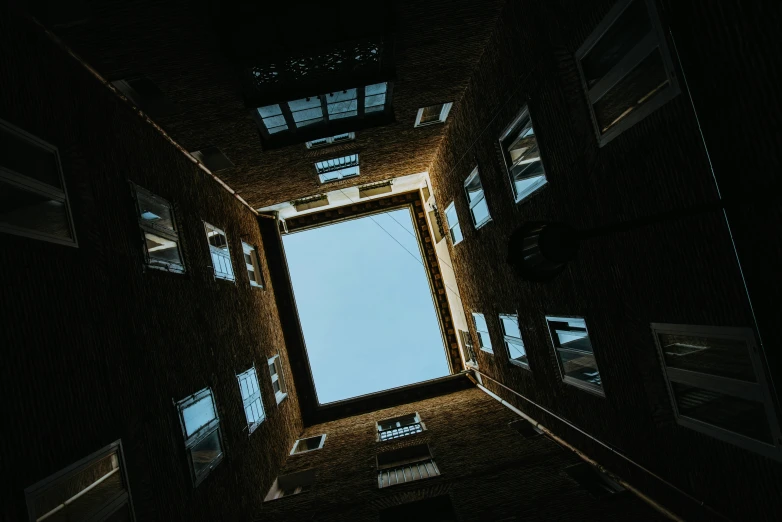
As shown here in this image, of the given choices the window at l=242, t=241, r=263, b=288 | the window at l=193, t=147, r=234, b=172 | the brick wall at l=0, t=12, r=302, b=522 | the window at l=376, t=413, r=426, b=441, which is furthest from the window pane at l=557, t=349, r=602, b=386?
the window at l=242, t=241, r=263, b=288

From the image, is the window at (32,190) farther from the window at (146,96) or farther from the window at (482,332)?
the window at (482,332)

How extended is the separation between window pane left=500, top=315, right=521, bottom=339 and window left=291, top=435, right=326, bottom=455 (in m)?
5.43

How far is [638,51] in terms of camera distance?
511cm

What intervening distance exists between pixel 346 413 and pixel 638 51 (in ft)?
43.7

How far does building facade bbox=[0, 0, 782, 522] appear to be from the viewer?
4.29 meters

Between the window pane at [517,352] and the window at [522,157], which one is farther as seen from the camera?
the window pane at [517,352]

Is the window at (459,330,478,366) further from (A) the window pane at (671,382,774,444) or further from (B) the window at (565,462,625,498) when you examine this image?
(A) the window pane at (671,382,774,444)

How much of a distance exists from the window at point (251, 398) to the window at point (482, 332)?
19.3 ft

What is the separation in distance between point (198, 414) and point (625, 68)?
7.19 meters

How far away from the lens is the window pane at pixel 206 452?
7.19 metres

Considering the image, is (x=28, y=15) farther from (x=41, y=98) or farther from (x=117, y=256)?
(x=117, y=256)

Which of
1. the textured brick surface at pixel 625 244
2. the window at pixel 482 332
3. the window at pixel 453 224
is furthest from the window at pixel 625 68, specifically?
the window at pixel 482 332

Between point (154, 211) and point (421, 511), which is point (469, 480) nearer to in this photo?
point (421, 511)

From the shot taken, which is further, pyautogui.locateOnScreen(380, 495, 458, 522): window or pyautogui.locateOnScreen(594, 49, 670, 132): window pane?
pyautogui.locateOnScreen(380, 495, 458, 522): window
